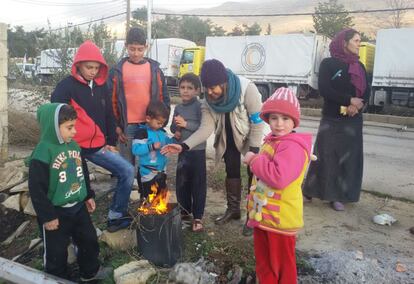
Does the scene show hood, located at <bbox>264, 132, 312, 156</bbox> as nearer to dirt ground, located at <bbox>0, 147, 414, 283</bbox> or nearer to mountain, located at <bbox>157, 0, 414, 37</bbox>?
dirt ground, located at <bbox>0, 147, 414, 283</bbox>

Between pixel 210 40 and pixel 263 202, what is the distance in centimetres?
2144

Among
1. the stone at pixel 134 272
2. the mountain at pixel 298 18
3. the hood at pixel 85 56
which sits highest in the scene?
the mountain at pixel 298 18

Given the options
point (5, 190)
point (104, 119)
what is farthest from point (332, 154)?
point (5, 190)

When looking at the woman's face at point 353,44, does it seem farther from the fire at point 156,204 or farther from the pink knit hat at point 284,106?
the fire at point 156,204

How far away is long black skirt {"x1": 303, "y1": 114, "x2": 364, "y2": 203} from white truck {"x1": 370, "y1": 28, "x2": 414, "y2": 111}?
13801 mm

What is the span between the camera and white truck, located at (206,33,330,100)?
19.7m

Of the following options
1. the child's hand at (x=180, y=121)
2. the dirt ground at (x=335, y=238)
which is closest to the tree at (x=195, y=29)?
the dirt ground at (x=335, y=238)

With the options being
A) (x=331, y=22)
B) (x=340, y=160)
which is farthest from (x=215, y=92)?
(x=331, y=22)

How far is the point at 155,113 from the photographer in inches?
156

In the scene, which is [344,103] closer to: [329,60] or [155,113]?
[329,60]

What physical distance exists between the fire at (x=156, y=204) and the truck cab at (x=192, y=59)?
20.4 m

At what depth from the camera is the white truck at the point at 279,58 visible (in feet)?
64.5

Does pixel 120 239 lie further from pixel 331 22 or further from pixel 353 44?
pixel 331 22

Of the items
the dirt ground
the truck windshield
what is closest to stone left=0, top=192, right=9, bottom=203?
the dirt ground
